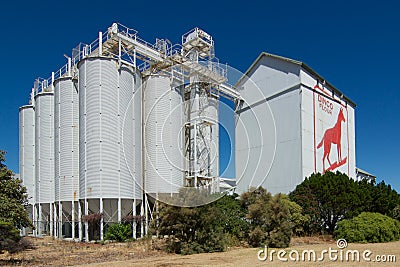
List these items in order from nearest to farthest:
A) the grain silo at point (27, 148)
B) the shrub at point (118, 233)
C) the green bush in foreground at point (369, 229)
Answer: the green bush in foreground at point (369, 229)
the shrub at point (118, 233)
the grain silo at point (27, 148)

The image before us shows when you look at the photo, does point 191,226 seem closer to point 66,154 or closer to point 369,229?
A: point 369,229

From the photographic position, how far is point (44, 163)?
40.2m

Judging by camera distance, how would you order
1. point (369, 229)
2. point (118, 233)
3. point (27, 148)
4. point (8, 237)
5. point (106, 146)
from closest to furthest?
point (8, 237) → point (369, 229) → point (118, 233) → point (106, 146) → point (27, 148)

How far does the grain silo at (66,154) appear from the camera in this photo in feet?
116

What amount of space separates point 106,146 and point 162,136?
573 centimetres

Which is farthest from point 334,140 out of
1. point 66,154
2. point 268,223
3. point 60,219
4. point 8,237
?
point 8,237

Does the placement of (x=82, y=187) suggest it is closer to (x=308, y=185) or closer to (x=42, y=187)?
(x=42, y=187)

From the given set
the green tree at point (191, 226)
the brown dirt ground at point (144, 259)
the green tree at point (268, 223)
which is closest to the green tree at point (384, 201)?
the green tree at point (268, 223)

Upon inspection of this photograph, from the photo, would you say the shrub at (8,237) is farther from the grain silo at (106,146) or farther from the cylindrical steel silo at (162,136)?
the cylindrical steel silo at (162,136)

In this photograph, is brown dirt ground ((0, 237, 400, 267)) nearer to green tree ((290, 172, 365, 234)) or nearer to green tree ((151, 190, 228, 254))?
green tree ((151, 190, 228, 254))

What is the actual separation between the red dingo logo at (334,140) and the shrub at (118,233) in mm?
21741

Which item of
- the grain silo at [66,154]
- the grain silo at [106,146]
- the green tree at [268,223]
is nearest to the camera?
the green tree at [268,223]

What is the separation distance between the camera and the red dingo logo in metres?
43.2

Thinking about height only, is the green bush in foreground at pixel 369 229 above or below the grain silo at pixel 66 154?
below
